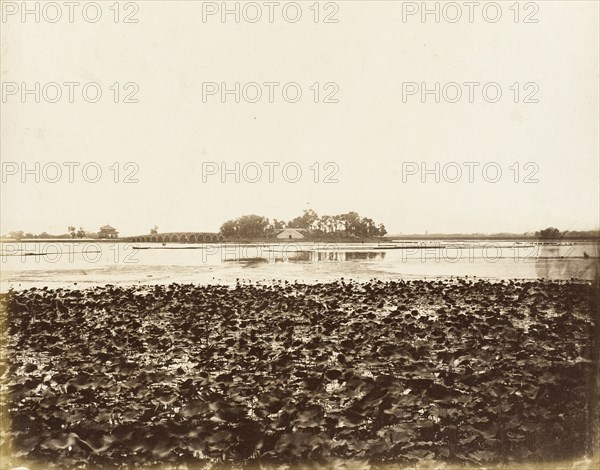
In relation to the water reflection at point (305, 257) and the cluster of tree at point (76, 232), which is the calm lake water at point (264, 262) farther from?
the cluster of tree at point (76, 232)

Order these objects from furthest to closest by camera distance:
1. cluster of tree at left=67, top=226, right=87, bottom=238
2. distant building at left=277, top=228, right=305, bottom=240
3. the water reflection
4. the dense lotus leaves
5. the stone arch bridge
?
the water reflection, distant building at left=277, top=228, right=305, bottom=240, the stone arch bridge, cluster of tree at left=67, top=226, right=87, bottom=238, the dense lotus leaves

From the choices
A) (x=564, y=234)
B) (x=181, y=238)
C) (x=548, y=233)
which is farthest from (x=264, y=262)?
(x=564, y=234)

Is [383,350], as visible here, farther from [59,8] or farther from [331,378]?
[59,8]

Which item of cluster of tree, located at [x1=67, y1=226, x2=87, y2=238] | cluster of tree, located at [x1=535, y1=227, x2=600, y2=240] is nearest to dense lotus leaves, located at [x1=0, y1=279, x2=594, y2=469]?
cluster of tree, located at [x1=535, y1=227, x2=600, y2=240]

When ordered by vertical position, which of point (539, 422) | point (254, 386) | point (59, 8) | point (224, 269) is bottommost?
point (539, 422)

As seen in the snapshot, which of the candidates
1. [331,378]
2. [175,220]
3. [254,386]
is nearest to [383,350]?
[331,378]

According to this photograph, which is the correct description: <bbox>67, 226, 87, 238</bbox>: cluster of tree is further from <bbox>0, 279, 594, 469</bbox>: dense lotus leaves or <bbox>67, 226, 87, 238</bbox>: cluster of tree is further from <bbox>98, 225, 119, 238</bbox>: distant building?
<bbox>0, 279, 594, 469</bbox>: dense lotus leaves

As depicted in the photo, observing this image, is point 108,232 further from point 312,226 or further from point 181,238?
point 312,226
